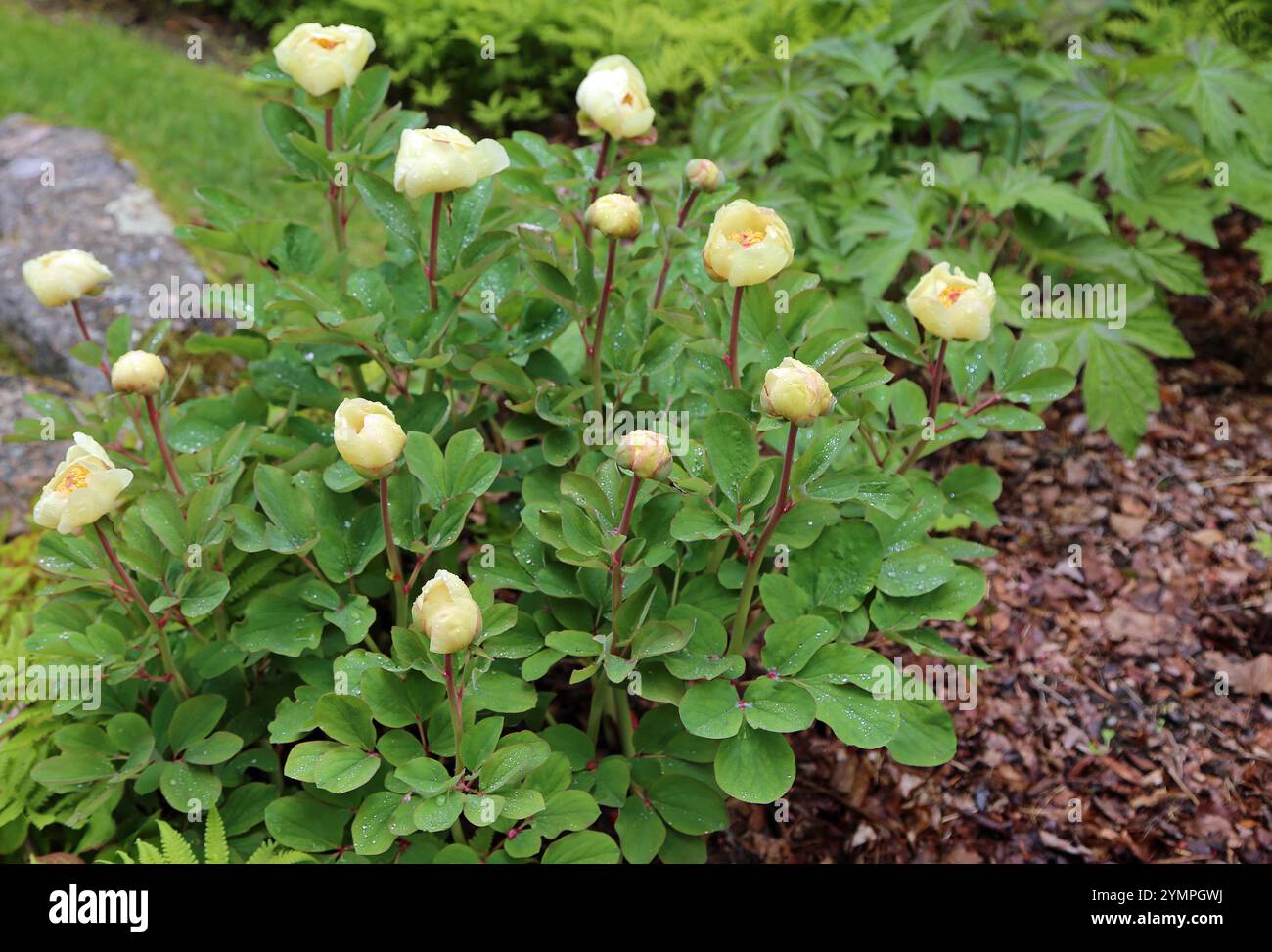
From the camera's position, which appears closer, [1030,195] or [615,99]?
[615,99]

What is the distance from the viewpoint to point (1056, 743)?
227 cm

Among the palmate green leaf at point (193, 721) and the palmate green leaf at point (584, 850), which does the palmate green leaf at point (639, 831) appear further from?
the palmate green leaf at point (193, 721)

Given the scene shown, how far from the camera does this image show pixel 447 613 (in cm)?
134

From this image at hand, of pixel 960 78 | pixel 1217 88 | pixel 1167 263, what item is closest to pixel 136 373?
pixel 960 78

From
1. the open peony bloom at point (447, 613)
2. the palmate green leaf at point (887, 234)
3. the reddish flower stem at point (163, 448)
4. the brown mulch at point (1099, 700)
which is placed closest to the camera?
the open peony bloom at point (447, 613)

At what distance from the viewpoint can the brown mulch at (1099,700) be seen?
6.94 ft

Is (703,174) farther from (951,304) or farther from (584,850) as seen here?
(584,850)

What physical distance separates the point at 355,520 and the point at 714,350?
681 mm

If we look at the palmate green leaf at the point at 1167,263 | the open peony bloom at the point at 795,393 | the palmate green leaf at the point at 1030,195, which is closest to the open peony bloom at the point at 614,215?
the open peony bloom at the point at 795,393

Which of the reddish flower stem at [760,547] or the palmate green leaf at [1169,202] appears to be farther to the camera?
the palmate green leaf at [1169,202]

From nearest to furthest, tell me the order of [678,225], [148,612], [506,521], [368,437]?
[368,437], [148,612], [678,225], [506,521]

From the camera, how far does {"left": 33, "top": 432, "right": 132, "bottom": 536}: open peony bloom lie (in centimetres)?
149

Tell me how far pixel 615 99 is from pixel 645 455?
2.28 feet

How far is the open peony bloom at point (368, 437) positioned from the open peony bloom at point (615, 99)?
0.64 metres
